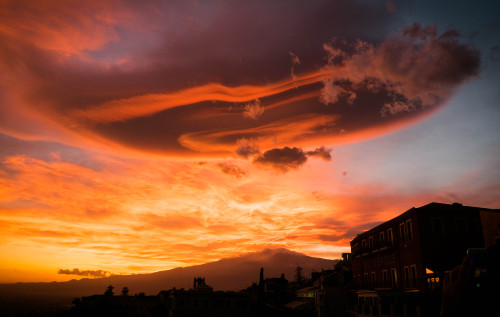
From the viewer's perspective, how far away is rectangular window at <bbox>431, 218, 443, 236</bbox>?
1248 inches

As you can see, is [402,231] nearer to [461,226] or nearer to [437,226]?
[437,226]

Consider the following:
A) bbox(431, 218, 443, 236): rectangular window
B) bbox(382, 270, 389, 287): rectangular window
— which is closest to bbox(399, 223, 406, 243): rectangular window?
bbox(431, 218, 443, 236): rectangular window

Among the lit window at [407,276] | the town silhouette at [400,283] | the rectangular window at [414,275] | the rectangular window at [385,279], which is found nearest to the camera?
the town silhouette at [400,283]

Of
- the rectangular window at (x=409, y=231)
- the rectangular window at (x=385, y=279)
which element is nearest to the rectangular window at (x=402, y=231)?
the rectangular window at (x=409, y=231)

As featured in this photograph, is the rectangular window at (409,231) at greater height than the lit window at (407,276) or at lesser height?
greater

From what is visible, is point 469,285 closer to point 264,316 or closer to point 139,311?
point 264,316

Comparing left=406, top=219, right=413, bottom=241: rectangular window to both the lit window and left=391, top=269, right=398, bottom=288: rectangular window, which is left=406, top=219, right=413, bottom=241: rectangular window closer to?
the lit window

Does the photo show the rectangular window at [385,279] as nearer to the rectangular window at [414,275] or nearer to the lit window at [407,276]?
the lit window at [407,276]

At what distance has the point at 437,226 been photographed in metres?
31.9

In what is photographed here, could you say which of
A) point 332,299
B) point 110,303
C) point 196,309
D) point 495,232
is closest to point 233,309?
point 196,309

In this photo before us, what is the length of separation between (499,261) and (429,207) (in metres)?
32.0

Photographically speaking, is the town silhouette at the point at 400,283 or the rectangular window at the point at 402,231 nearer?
the town silhouette at the point at 400,283

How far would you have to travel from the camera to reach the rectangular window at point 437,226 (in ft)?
104

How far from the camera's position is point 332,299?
5141cm
